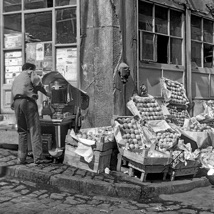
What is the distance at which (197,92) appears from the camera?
10.6 meters

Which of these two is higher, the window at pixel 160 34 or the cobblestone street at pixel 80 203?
the window at pixel 160 34

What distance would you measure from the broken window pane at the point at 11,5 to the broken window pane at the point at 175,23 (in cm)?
426

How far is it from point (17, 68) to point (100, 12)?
275 cm

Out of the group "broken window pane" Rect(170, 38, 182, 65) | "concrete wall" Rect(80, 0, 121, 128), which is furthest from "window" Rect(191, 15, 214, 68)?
"concrete wall" Rect(80, 0, 121, 128)

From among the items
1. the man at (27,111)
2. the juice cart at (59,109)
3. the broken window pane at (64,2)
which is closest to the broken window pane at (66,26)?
the broken window pane at (64,2)

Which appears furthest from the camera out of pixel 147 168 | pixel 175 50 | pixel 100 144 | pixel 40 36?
pixel 175 50

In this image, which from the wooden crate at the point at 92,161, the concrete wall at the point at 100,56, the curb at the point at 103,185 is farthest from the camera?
the concrete wall at the point at 100,56

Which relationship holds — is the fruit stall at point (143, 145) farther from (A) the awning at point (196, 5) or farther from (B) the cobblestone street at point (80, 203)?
(A) the awning at point (196, 5)

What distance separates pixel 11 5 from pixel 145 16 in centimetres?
365

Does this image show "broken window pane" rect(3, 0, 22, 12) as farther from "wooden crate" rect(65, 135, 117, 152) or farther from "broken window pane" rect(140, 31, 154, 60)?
"wooden crate" rect(65, 135, 117, 152)

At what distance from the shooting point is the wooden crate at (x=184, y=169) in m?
6.50

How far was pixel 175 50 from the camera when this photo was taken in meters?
10.0

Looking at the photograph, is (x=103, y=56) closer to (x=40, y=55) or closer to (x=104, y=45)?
(x=104, y=45)

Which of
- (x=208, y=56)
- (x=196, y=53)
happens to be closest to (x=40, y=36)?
(x=196, y=53)
